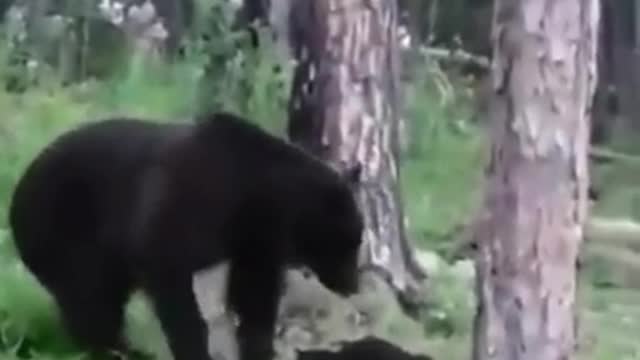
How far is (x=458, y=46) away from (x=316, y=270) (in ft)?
36.3

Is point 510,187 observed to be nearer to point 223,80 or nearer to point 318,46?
point 318,46

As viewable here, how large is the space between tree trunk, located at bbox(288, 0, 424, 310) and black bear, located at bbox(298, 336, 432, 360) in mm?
1126

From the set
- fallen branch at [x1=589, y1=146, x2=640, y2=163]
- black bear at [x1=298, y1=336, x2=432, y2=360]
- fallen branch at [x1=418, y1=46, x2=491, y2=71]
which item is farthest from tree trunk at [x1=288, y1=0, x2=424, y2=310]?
fallen branch at [x1=418, y1=46, x2=491, y2=71]

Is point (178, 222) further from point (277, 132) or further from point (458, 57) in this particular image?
point (458, 57)

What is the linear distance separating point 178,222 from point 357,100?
1.52m

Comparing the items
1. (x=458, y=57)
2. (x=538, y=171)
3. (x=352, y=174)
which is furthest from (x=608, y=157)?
(x=538, y=171)

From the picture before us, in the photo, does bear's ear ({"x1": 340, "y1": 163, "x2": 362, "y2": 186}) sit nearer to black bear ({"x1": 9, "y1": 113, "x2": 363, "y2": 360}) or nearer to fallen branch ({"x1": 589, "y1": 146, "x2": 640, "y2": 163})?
black bear ({"x1": 9, "y1": 113, "x2": 363, "y2": 360})

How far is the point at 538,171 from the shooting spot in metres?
5.32

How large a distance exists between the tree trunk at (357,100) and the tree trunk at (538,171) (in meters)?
2.01

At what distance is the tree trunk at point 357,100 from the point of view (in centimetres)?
753

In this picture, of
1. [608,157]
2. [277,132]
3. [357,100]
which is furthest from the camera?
[608,157]

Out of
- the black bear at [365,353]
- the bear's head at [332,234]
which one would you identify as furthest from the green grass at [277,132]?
the black bear at [365,353]

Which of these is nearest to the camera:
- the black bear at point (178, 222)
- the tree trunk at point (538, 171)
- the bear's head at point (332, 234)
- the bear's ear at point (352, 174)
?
the tree trunk at point (538, 171)

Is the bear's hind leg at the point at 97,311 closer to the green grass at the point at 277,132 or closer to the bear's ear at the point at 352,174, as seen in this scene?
the green grass at the point at 277,132
